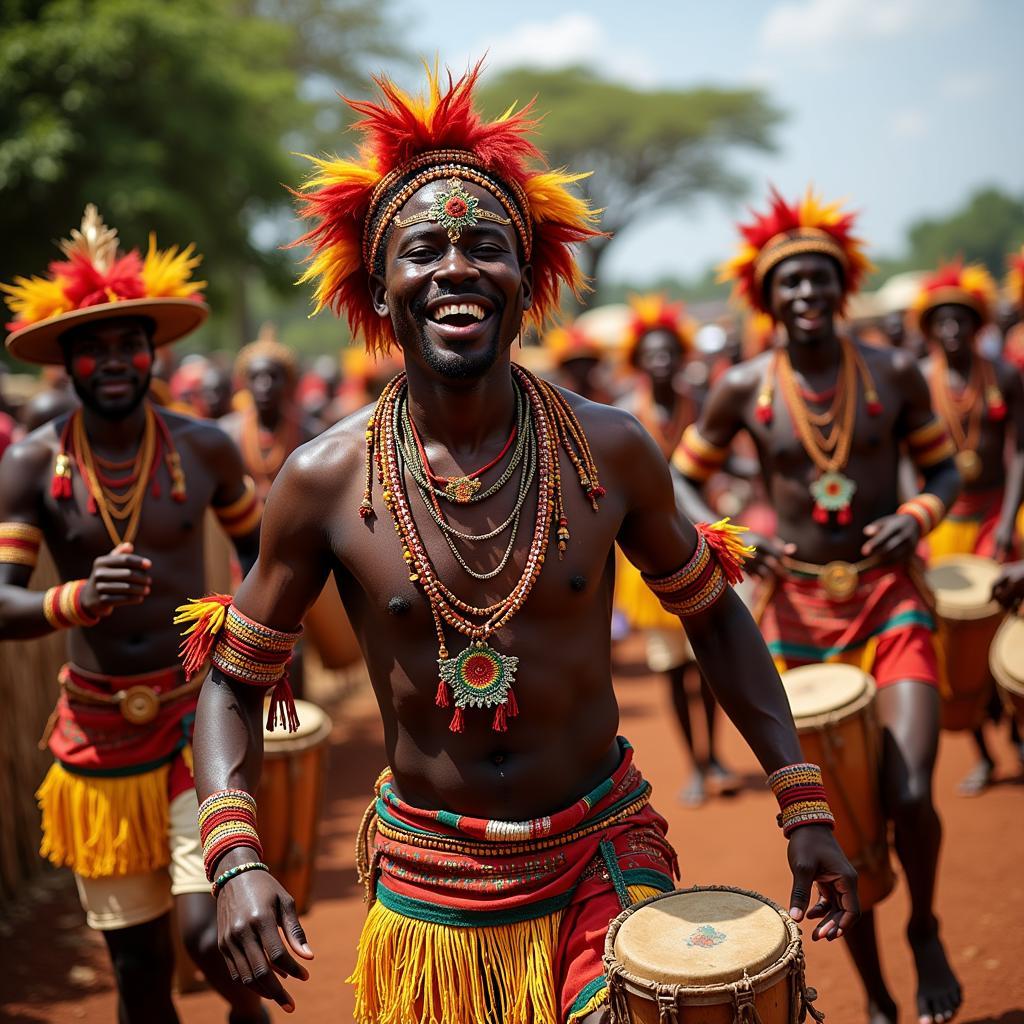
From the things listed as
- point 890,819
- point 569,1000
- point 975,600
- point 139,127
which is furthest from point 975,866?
point 139,127

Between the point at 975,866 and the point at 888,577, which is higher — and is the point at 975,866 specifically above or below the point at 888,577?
below

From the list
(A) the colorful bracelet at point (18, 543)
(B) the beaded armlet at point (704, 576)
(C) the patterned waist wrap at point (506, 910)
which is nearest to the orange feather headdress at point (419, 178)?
(B) the beaded armlet at point (704, 576)

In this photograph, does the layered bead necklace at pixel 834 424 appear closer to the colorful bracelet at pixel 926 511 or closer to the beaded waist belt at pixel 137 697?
the colorful bracelet at pixel 926 511

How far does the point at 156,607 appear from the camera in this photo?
15.6ft

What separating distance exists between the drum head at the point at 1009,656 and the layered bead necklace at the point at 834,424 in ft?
3.72

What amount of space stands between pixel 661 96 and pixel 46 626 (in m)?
45.1

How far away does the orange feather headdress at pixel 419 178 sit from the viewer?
125 inches

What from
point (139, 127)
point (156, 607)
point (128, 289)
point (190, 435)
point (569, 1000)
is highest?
point (139, 127)

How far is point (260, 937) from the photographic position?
2693 millimetres

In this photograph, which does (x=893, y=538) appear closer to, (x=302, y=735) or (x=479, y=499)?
(x=302, y=735)

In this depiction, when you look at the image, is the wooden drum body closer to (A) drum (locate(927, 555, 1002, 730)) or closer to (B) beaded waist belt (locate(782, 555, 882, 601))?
(B) beaded waist belt (locate(782, 555, 882, 601))

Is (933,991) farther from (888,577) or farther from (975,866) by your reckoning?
(975,866)

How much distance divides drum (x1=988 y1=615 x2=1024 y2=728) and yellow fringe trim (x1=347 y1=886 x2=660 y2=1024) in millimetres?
3288

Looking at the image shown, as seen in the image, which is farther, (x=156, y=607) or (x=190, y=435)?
(x=190, y=435)
